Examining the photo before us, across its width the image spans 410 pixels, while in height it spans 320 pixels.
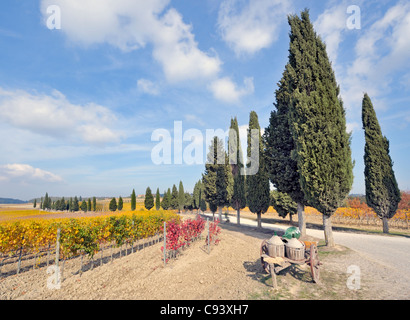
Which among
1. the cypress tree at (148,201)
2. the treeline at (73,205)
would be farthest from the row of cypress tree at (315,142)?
the treeline at (73,205)

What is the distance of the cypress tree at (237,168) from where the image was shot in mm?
23281

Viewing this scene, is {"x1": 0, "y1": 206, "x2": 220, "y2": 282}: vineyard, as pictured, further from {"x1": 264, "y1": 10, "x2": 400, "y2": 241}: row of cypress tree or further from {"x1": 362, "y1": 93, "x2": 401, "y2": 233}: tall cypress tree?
{"x1": 362, "y1": 93, "x2": 401, "y2": 233}: tall cypress tree

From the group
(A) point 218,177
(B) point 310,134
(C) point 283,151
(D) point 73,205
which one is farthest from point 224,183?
(D) point 73,205

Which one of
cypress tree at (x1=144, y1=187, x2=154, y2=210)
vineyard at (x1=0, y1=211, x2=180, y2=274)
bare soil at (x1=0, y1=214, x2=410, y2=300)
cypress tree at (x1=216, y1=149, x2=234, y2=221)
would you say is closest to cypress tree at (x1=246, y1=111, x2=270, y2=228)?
cypress tree at (x1=216, y1=149, x2=234, y2=221)

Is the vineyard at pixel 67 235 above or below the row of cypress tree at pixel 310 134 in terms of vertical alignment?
below

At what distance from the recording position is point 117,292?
5598 millimetres

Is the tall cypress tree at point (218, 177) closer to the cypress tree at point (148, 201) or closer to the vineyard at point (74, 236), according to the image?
the vineyard at point (74, 236)

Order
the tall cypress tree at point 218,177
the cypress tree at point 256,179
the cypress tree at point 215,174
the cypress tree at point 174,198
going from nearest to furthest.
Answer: the cypress tree at point 256,179, the tall cypress tree at point 218,177, the cypress tree at point 215,174, the cypress tree at point 174,198

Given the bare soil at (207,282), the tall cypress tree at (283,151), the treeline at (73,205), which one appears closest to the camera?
the bare soil at (207,282)

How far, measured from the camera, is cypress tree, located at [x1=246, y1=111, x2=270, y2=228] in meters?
18.6

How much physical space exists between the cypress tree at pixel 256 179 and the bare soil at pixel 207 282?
380 inches

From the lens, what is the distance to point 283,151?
13.1 m
